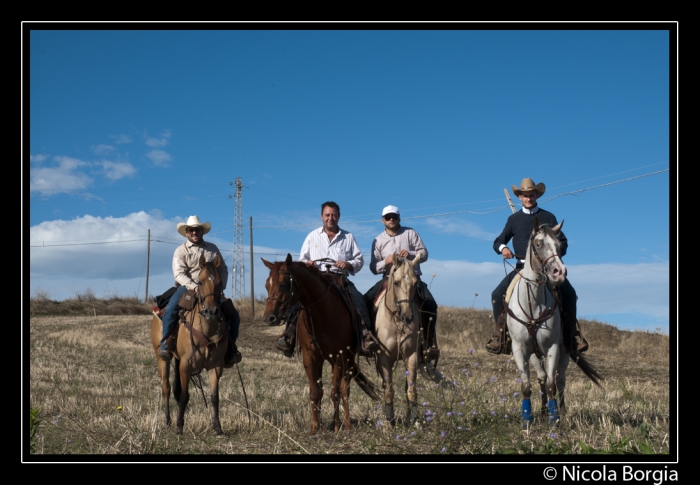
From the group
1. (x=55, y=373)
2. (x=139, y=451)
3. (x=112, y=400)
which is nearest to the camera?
(x=139, y=451)

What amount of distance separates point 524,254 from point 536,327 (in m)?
1.18

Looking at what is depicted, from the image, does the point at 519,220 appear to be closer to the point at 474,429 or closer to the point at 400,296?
the point at 400,296

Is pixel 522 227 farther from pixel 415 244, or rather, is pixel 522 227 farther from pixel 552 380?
pixel 552 380

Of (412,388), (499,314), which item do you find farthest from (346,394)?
(499,314)

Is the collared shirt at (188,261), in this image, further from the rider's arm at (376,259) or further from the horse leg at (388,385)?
the horse leg at (388,385)

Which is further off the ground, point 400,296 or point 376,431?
point 400,296

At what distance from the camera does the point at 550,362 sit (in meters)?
7.99

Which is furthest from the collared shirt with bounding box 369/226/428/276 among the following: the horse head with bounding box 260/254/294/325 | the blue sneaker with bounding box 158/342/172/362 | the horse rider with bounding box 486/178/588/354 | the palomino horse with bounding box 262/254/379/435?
the blue sneaker with bounding box 158/342/172/362

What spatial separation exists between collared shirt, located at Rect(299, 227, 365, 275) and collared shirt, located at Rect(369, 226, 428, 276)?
0.79 ft

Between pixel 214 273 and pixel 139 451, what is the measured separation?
8.97ft

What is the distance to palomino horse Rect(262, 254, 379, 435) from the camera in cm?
777

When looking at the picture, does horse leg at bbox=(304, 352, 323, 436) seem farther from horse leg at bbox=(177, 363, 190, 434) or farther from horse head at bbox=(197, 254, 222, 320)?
horse leg at bbox=(177, 363, 190, 434)
